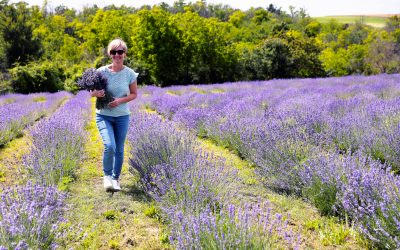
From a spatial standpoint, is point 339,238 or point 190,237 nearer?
point 190,237

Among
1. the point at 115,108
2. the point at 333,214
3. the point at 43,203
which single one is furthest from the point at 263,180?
the point at 43,203

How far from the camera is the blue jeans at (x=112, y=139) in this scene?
11.2 ft

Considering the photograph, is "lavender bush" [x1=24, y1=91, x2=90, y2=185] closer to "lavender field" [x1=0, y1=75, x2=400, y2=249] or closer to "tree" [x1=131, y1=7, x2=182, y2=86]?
"lavender field" [x1=0, y1=75, x2=400, y2=249]

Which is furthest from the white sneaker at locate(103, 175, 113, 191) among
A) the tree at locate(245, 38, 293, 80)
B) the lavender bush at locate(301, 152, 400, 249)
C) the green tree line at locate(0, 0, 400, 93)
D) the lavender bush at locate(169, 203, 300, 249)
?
the tree at locate(245, 38, 293, 80)

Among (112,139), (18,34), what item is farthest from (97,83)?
(18,34)

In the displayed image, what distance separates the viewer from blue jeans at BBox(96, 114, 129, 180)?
3.40m

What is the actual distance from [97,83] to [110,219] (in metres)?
1.35

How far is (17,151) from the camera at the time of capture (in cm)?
562

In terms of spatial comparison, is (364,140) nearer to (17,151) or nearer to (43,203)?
(43,203)

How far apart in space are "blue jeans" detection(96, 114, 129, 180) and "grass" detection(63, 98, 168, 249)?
294mm

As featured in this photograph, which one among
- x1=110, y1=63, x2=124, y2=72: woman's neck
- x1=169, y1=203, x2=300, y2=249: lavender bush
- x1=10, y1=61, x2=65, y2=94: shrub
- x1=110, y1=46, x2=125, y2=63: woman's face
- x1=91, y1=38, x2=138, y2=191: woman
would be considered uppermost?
x1=110, y1=46, x2=125, y2=63: woman's face

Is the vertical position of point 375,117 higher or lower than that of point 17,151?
higher

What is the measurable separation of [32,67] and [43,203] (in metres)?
18.3

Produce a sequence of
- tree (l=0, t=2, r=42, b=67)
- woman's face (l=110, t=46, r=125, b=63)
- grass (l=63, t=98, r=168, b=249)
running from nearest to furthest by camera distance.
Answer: grass (l=63, t=98, r=168, b=249), woman's face (l=110, t=46, r=125, b=63), tree (l=0, t=2, r=42, b=67)
